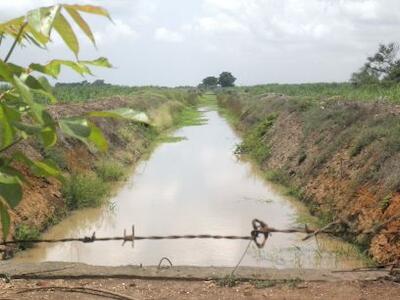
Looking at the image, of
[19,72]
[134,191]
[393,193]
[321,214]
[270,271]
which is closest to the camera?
[19,72]

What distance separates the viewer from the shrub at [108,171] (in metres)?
12.0

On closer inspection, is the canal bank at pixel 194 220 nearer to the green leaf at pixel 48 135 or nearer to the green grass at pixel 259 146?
the green grass at pixel 259 146

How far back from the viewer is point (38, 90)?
Answer: 1280 millimetres

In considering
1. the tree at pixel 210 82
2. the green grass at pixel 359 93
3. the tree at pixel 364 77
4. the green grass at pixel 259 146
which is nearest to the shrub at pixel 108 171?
the green grass at pixel 259 146

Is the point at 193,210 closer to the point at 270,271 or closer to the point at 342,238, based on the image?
the point at 342,238

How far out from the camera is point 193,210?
32.5 ft

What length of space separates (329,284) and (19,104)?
2.93 m

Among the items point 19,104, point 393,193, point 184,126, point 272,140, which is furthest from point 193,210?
point 184,126

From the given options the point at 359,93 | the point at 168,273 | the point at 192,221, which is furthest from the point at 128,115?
the point at 359,93

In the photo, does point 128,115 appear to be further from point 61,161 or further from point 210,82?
point 210,82

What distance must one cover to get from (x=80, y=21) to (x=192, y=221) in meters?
8.12

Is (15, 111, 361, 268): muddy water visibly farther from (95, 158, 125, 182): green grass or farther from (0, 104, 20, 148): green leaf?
(0, 104, 20, 148): green leaf

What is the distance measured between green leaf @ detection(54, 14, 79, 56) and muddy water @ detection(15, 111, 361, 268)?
584 cm

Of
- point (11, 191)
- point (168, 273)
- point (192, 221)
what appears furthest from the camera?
point (192, 221)
